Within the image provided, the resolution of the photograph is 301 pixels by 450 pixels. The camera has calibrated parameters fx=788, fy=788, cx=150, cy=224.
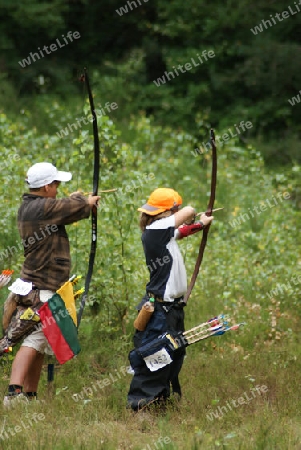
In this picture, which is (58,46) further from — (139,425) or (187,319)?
(139,425)

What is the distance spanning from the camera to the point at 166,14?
19.3 meters

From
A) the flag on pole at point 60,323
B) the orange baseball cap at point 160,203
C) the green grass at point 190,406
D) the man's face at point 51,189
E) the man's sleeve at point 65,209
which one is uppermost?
the man's face at point 51,189

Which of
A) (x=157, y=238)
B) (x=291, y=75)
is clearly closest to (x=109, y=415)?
(x=157, y=238)

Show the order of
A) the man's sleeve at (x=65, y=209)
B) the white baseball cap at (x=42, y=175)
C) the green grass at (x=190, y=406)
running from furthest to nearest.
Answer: the white baseball cap at (x=42, y=175) → the man's sleeve at (x=65, y=209) → the green grass at (x=190, y=406)

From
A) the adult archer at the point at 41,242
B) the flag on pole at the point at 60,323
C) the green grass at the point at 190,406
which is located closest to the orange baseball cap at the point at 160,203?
the adult archer at the point at 41,242

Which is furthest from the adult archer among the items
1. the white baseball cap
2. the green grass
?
the green grass

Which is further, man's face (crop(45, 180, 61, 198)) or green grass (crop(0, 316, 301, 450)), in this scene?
man's face (crop(45, 180, 61, 198))

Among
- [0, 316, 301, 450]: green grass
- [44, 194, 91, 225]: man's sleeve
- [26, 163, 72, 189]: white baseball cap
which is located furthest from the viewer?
[26, 163, 72, 189]: white baseball cap

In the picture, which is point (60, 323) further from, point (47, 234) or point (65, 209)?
point (65, 209)

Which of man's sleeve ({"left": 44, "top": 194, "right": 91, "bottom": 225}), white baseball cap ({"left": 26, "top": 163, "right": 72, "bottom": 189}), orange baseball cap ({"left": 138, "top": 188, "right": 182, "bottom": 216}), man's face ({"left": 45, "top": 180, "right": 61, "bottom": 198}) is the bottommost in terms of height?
orange baseball cap ({"left": 138, "top": 188, "right": 182, "bottom": 216})

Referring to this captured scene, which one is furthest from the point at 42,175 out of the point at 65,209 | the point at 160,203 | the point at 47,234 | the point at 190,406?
the point at 190,406

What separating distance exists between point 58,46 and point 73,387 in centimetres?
1426

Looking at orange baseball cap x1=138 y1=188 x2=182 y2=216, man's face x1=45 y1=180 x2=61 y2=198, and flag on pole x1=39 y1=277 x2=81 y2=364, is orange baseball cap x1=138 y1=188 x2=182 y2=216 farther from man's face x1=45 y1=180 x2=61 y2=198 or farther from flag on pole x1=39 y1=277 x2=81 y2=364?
flag on pole x1=39 y1=277 x2=81 y2=364

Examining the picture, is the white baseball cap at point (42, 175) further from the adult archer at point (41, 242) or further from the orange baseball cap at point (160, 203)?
the orange baseball cap at point (160, 203)
